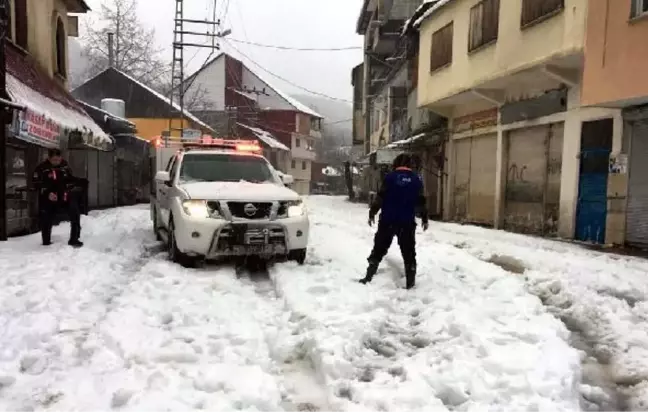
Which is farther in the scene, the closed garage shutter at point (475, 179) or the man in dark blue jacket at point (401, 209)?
the closed garage shutter at point (475, 179)

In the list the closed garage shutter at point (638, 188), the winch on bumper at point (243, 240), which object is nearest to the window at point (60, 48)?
the winch on bumper at point (243, 240)

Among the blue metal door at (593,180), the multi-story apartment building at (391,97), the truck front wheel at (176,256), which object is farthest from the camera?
the multi-story apartment building at (391,97)

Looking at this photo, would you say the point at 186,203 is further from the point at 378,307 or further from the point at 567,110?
the point at 567,110

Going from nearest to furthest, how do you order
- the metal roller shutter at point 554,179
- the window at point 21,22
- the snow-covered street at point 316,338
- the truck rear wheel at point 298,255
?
the snow-covered street at point 316,338 → the truck rear wheel at point 298,255 → the window at point 21,22 → the metal roller shutter at point 554,179

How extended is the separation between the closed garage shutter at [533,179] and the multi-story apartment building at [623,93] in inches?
83.8

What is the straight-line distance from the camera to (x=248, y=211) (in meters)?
8.00

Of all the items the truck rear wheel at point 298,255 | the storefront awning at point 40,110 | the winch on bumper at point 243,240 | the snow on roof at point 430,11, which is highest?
the snow on roof at point 430,11

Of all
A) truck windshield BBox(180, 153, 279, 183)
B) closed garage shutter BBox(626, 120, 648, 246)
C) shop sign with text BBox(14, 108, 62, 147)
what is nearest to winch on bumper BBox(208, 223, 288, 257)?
truck windshield BBox(180, 153, 279, 183)

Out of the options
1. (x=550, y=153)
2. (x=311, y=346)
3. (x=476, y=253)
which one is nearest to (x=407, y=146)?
(x=550, y=153)

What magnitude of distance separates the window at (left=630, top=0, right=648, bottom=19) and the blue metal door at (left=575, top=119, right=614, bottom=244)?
256 centimetres

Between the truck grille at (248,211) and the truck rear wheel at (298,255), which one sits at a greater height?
→ the truck grille at (248,211)

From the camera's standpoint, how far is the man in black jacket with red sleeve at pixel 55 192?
377 inches

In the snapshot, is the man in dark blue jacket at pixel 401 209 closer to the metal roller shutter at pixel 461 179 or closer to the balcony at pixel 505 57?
the balcony at pixel 505 57

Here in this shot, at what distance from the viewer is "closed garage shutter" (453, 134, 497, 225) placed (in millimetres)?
17703
